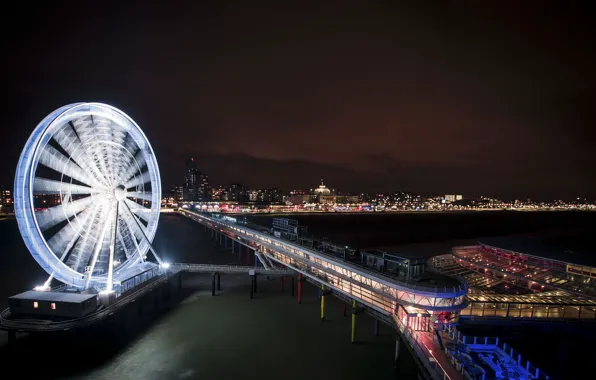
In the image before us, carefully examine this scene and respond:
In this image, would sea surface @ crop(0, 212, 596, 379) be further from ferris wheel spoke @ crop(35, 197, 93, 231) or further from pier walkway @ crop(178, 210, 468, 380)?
ferris wheel spoke @ crop(35, 197, 93, 231)

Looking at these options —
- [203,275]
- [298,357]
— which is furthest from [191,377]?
[203,275]

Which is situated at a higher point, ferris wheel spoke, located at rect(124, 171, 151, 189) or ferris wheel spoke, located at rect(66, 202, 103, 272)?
ferris wheel spoke, located at rect(124, 171, 151, 189)

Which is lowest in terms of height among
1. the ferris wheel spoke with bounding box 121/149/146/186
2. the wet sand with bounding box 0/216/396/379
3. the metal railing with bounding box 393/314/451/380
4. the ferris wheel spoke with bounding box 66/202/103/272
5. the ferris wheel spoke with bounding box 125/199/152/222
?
the wet sand with bounding box 0/216/396/379

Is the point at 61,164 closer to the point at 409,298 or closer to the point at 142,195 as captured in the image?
the point at 142,195

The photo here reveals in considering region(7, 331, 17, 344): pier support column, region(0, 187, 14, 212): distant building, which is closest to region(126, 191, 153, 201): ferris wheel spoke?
region(7, 331, 17, 344): pier support column

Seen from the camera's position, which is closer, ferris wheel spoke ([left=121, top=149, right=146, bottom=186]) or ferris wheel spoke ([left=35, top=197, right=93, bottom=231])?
ferris wheel spoke ([left=35, top=197, right=93, bottom=231])

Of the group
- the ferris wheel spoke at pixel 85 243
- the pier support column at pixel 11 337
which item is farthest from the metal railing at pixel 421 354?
the pier support column at pixel 11 337

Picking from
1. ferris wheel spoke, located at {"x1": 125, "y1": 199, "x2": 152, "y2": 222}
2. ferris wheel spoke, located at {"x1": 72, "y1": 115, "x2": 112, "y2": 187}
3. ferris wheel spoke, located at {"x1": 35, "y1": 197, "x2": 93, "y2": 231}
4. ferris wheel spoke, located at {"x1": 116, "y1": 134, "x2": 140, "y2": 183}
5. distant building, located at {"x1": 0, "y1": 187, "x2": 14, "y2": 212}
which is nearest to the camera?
ferris wheel spoke, located at {"x1": 35, "y1": 197, "x2": 93, "y2": 231}

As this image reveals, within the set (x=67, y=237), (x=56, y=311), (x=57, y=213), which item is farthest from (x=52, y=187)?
(x=56, y=311)
